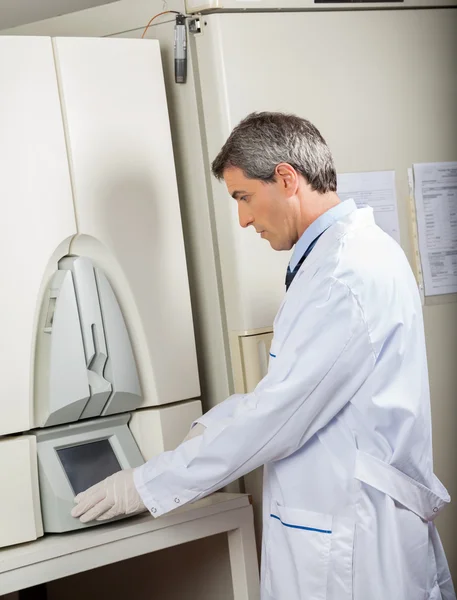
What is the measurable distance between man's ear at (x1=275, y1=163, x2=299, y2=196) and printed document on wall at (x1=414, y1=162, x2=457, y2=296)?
2.00 feet

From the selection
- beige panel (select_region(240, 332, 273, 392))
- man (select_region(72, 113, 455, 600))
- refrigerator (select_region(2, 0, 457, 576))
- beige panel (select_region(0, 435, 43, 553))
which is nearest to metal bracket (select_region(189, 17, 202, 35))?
refrigerator (select_region(2, 0, 457, 576))

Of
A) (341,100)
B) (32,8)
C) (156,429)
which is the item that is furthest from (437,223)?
(32,8)

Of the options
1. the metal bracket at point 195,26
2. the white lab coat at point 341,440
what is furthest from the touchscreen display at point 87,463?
the metal bracket at point 195,26

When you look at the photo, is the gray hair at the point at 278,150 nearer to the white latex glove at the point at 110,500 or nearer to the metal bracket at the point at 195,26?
the metal bracket at the point at 195,26

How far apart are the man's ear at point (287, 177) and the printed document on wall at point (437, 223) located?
610mm

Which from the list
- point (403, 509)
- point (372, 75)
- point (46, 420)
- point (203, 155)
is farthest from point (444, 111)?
point (46, 420)

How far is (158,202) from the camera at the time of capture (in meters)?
1.96

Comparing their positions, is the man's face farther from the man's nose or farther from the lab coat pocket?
the lab coat pocket

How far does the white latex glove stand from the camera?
5.51 feet

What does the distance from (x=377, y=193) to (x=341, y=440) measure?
76cm

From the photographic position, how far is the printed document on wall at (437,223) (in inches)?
86.0

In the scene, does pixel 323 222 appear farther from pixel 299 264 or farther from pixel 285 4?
pixel 285 4

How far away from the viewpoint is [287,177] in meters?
1.67

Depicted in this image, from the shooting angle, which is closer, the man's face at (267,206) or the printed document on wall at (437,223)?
the man's face at (267,206)
